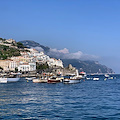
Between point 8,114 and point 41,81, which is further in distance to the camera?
point 41,81

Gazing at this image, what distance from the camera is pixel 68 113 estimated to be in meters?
28.8

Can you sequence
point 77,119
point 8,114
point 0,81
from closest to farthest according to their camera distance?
point 77,119
point 8,114
point 0,81

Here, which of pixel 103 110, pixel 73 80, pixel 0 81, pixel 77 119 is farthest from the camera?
pixel 0 81

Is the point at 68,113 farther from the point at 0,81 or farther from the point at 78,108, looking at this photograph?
Answer: the point at 0,81

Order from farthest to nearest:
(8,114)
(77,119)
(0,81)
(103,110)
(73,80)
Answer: (0,81) < (73,80) < (103,110) < (8,114) < (77,119)

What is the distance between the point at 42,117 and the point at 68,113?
11.5 feet

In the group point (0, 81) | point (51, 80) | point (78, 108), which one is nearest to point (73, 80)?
point (51, 80)

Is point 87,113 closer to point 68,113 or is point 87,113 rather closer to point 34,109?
point 68,113

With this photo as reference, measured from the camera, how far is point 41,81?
97.2 m

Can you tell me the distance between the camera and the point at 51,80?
93.6 m

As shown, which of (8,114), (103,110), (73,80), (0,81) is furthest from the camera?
(0,81)

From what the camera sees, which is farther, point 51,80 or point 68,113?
point 51,80

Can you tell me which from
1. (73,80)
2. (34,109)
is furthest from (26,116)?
(73,80)

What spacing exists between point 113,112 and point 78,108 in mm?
4563
